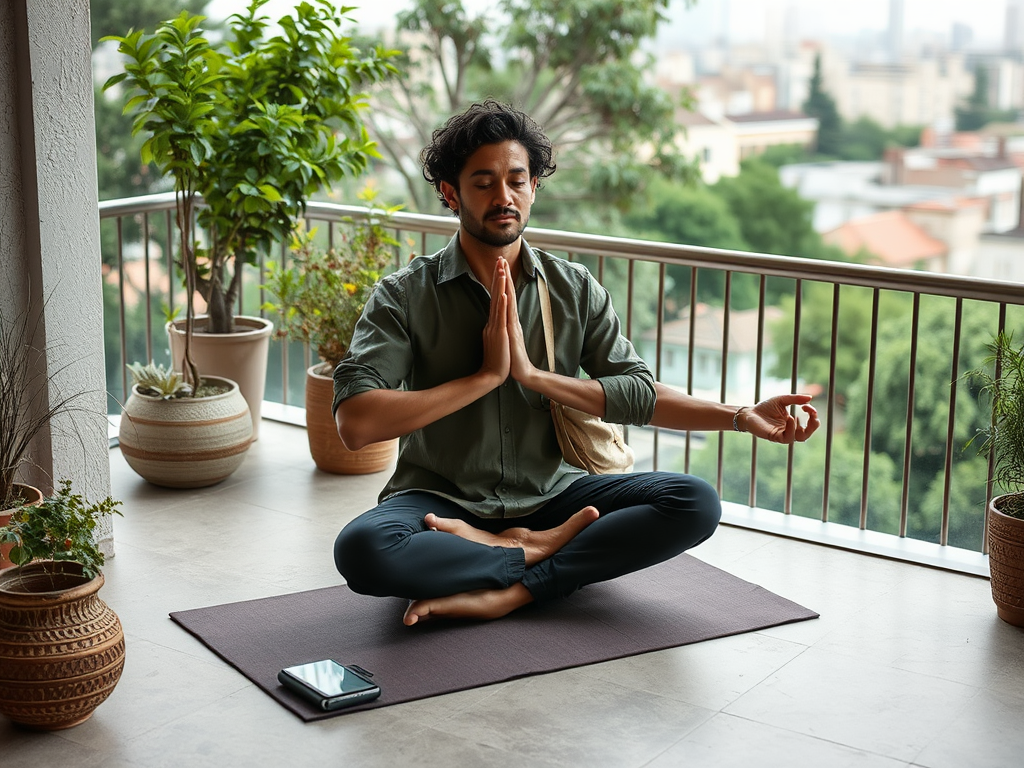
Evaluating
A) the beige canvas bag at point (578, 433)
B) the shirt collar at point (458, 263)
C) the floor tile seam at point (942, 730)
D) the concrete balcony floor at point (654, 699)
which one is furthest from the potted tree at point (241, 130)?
the floor tile seam at point (942, 730)

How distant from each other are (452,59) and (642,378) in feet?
26.5

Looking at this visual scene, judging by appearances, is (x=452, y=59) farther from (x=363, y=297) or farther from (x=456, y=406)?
(x=456, y=406)

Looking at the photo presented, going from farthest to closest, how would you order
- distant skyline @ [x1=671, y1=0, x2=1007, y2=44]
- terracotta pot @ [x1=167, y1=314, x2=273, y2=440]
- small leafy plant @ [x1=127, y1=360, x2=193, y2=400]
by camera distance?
distant skyline @ [x1=671, y1=0, x2=1007, y2=44] < terracotta pot @ [x1=167, y1=314, x2=273, y2=440] < small leafy plant @ [x1=127, y1=360, x2=193, y2=400]

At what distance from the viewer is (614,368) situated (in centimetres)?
330

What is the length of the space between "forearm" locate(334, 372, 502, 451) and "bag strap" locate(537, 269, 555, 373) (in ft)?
0.95

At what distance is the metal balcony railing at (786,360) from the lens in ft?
13.4

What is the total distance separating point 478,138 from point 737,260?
114cm

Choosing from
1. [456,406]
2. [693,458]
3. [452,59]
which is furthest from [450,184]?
[693,458]

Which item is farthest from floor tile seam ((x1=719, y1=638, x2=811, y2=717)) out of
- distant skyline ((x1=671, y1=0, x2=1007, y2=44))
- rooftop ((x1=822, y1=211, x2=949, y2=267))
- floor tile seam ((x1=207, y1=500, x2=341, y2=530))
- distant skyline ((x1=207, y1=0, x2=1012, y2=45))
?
distant skyline ((x1=671, y1=0, x2=1007, y2=44))

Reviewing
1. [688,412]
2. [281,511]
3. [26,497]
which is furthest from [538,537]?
[26,497]

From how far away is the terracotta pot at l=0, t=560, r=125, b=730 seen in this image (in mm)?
2502

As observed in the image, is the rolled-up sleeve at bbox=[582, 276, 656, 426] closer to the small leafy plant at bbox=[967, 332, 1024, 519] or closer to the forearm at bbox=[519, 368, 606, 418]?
the forearm at bbox=[519, 368, 606, 418]

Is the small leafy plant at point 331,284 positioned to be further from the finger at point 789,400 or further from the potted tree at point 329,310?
the finger at point 789,400

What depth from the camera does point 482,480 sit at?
328cm
